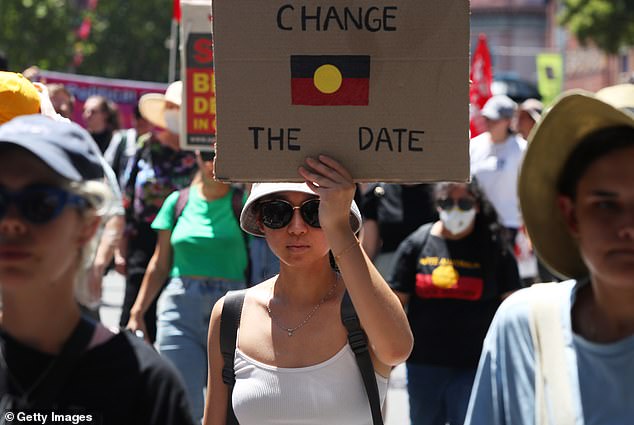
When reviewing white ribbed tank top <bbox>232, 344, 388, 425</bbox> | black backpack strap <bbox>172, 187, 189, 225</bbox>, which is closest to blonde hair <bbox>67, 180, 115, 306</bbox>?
white ribbed tank top <bbox>232, 344, 388, 425</bbox>

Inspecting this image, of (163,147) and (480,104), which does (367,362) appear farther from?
(480,104)

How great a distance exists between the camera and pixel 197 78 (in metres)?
6.94

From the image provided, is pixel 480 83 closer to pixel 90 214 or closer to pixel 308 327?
pixel 308 327

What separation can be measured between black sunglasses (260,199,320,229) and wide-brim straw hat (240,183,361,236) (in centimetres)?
4

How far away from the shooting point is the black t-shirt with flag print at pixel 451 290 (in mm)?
5906

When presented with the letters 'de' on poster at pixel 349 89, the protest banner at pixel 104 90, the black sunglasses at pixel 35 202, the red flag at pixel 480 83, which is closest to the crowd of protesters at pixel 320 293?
the black sunglasses at pixel 35 202

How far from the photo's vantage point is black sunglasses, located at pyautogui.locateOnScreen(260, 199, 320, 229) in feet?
12.5

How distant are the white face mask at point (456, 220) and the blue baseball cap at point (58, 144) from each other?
386 cm

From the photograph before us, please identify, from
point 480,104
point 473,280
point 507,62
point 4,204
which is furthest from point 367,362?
point 507,62

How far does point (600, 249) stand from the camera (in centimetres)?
248

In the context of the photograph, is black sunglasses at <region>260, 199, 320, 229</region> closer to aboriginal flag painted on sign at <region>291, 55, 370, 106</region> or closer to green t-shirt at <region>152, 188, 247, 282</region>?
Result: aboriginal flag painted on sign at <region>291, 55, 370, 106</region>

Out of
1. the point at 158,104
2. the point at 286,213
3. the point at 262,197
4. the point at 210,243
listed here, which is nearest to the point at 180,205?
the point at 210,243

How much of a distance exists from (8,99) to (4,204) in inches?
51.4

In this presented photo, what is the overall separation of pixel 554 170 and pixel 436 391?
11.4 feet
